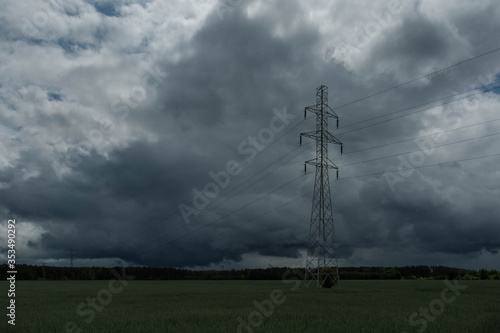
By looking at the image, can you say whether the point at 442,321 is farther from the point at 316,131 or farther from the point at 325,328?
the point at 316,131

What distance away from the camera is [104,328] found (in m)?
25.7

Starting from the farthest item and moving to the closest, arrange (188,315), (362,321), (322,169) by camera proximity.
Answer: (322,169) → (188,315) → (362,321)

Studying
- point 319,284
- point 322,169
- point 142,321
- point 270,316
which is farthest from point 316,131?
point 142,321

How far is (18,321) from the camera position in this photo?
1218 inches

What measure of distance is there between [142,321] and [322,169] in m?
45.2

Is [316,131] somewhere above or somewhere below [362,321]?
→ above

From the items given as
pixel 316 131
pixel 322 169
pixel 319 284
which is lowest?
pixel 319 284

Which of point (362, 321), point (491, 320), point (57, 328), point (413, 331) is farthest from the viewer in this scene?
point (491, 320)

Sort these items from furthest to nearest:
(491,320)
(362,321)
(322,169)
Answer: (322,169) < (491,320) < (362,321)

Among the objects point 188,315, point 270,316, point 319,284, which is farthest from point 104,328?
point 319,284

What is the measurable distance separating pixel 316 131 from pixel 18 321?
167 ft

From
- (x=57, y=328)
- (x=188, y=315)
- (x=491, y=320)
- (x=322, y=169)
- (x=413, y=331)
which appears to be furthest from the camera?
(x=322, y=169)

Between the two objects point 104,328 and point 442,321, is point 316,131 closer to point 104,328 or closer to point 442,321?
point 442,321

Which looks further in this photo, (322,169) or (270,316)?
(322,169)
